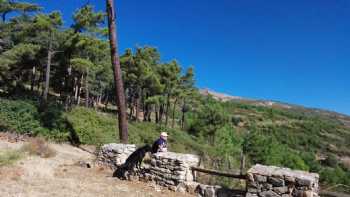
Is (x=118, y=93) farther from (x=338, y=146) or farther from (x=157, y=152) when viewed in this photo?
(x=338, y=146)

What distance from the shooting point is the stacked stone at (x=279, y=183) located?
5.31m

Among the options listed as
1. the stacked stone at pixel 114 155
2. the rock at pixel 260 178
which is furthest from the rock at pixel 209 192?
the stacked stone at pixel 114 155

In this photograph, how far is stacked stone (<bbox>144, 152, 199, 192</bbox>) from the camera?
6.99 m

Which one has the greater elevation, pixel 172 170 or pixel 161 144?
pixel 161 144

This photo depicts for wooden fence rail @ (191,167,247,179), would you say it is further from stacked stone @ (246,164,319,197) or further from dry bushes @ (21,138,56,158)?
dry bushes @ (21,138,56,158)

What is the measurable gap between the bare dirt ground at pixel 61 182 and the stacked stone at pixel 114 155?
0.87 feet

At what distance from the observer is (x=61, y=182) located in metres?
6.89

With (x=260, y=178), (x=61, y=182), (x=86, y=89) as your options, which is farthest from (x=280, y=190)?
(x=86, y=89)

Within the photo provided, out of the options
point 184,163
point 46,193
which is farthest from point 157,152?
point 46,193

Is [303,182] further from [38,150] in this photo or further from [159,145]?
[38,150]

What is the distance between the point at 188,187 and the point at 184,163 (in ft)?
1.84

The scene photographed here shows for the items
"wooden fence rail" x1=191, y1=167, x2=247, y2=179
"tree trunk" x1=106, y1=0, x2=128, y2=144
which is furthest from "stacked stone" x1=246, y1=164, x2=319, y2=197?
"tree trunk" x1=106, y1=0, x2=128, y2=144

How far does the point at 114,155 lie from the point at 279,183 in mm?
4888

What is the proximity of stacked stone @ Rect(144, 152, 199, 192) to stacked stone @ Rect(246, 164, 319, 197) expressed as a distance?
169 cm
